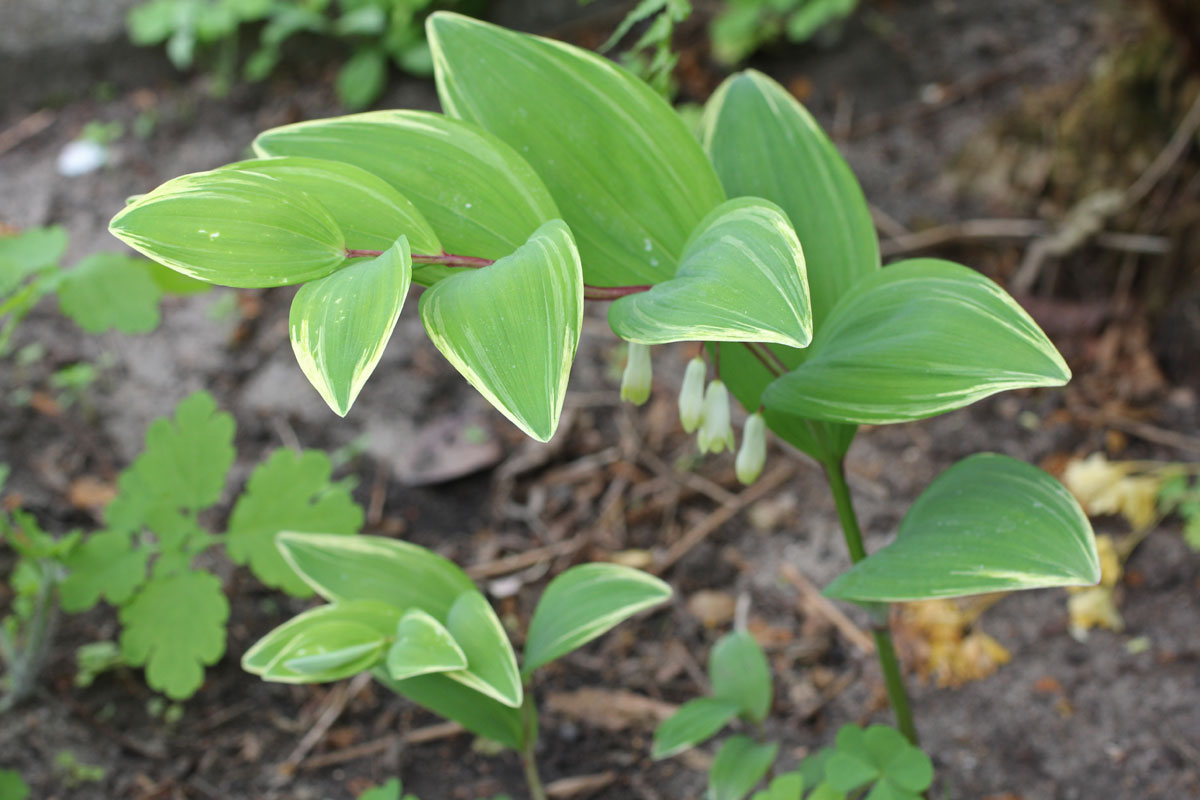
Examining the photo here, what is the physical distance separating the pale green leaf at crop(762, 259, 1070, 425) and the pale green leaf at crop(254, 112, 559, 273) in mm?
335

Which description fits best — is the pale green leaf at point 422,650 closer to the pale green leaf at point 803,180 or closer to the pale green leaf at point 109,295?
the pale green leaf at point 803,180

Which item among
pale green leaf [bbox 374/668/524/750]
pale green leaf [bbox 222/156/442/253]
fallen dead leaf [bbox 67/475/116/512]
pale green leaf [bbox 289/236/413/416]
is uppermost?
pale green leaf [bbox 222/156/442/253]

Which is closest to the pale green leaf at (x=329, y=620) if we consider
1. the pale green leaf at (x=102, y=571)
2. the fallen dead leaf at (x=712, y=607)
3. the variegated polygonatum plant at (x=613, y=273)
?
the variegated polygonatum plant at (x=613, y=273)

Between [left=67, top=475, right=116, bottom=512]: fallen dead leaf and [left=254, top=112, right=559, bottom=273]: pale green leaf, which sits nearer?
[left=254, top=112, right=559, bottom=273]: pale green leaf

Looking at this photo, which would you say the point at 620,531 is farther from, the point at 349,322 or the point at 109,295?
the point at 349,322

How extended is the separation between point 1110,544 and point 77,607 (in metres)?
1.79

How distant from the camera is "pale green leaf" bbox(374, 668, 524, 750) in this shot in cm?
127

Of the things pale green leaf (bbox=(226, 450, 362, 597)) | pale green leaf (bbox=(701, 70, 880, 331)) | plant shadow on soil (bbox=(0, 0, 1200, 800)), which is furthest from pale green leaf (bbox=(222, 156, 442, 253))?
plant shadow on soil (bbox=(0, 0, 1200, 800))

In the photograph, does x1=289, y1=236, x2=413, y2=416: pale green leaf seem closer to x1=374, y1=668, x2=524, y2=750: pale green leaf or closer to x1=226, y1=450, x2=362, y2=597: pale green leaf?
x1=374, y1=668, x2=524, y2=750: pale green leaf

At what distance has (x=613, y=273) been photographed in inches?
42.2

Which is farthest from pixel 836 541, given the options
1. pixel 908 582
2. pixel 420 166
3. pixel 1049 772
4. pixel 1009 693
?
pixel 420 166

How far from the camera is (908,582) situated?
1.00m

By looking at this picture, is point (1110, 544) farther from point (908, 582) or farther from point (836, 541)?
point (908, 582)

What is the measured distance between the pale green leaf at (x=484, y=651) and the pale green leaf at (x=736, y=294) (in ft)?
1.57
